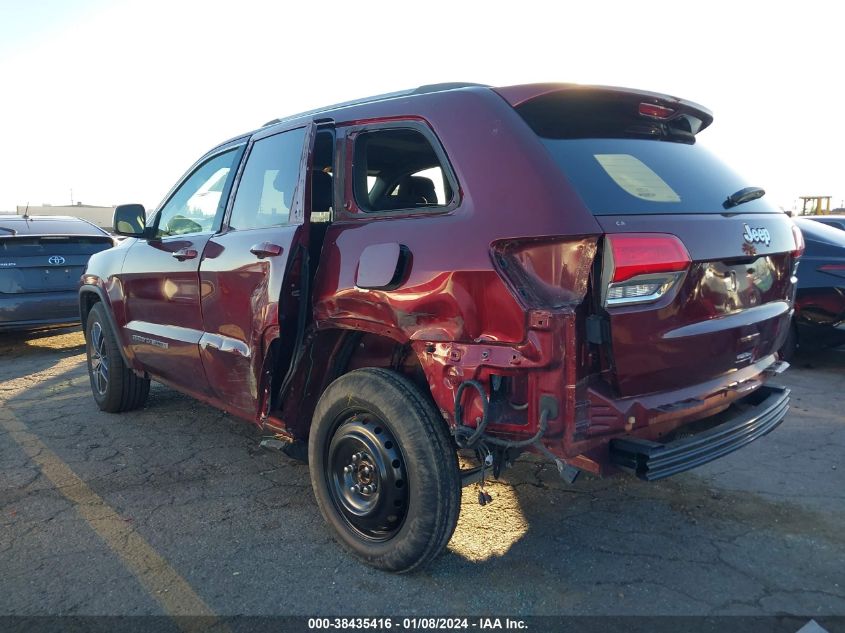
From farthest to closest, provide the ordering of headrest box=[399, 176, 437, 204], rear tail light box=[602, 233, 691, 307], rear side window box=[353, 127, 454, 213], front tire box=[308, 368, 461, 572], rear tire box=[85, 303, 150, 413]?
rear tire box=[85, 303, 150, 413]
headrest box=[399, 176, 437, 204]
rear side window box=[353, 127, 454, 213]
front tire box=[308, 368, 461, 572]
rear tail light box=[602, 233, 691, 307]

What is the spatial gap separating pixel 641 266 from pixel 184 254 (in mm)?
2624

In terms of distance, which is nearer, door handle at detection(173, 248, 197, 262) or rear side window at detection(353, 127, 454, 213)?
rear side window at detection(353, 127, 454, 213)

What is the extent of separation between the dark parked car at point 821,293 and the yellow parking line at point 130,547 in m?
5.32

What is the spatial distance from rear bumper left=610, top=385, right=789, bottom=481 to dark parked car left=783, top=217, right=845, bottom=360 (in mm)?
3281

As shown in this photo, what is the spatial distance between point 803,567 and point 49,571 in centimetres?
321

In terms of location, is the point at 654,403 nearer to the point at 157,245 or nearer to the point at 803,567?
the point at 803,567

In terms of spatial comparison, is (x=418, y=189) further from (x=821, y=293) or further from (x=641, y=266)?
(x=821, y=293)

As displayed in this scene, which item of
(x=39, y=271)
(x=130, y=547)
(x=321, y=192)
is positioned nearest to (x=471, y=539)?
(x=130, y=547)

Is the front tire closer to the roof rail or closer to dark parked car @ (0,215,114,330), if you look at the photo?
the roof rail

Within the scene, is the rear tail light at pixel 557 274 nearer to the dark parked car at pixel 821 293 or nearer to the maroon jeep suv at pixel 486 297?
the maroon jeep suv at pixel 486 297

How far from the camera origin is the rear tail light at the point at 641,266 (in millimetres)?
2164

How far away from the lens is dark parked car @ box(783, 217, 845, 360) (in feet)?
18.3

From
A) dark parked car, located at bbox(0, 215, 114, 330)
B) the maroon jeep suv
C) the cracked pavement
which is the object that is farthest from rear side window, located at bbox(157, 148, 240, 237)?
dark parked car, located at bbox(0, 215, 114, 330)

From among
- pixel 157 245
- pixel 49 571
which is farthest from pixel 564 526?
pixel 157 245
